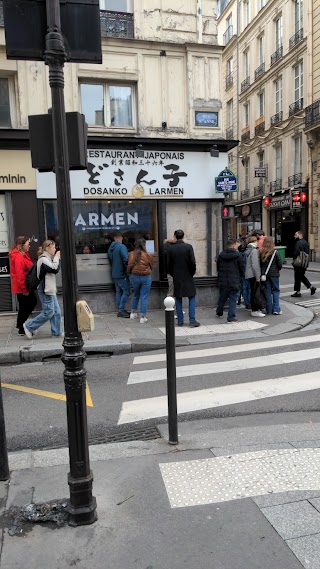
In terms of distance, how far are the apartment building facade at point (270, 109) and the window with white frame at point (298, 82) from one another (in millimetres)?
58

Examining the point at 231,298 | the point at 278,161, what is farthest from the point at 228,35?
the point at 231,298

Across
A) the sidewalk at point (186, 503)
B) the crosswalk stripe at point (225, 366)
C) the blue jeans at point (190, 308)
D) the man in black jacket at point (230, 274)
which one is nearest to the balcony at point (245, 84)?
the man in black jacket at point (230, 274)

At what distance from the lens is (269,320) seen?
9.47 meters

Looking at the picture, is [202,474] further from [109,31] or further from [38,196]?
[109,31]

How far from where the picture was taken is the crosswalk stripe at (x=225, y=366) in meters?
6.01

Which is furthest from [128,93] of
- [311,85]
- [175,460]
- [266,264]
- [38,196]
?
[311,85]

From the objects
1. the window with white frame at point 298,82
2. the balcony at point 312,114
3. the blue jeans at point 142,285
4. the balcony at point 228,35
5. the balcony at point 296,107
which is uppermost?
the balcony at point 228,35

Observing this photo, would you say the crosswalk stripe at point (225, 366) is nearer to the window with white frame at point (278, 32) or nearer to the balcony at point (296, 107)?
the balcony at point (296, 107)

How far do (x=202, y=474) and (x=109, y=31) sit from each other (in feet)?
33.0

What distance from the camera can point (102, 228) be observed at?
10.7 metres

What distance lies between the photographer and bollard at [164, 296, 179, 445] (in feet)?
12.0

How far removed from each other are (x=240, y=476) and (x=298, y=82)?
29.8 meters

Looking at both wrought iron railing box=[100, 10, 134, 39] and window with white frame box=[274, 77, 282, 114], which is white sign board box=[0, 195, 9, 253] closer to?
wrought iron railing box=[100, 10, 134, 39]

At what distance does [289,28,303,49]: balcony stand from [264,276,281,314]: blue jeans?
926 inches
